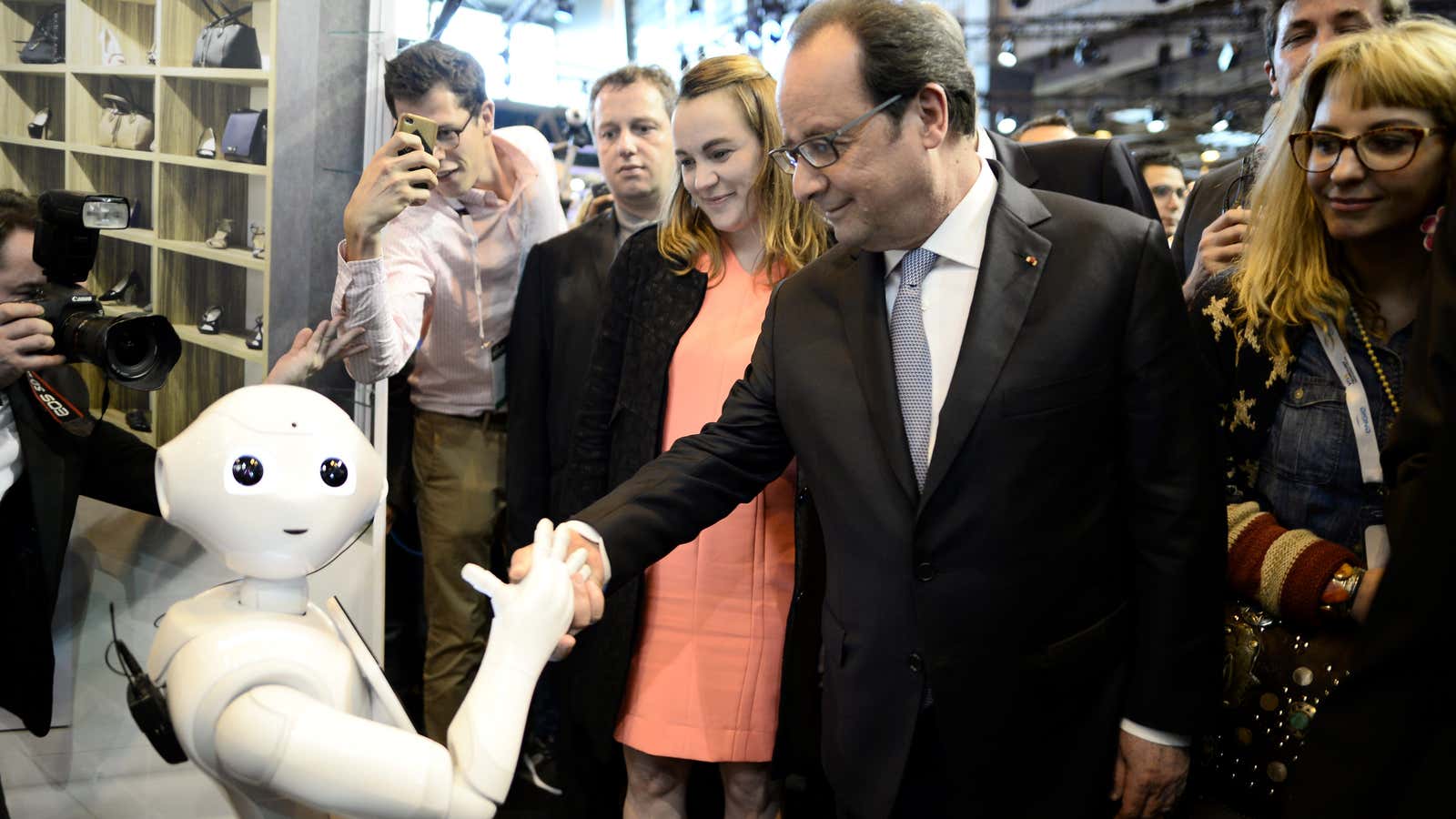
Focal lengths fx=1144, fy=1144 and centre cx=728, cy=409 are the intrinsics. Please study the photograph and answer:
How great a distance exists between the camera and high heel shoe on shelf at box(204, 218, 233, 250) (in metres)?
1.92

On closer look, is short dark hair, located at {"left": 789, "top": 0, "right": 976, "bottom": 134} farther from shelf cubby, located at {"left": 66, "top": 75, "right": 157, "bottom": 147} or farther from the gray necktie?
shelf cubby, located at {"left": 66, "top": 75, "right": 157, "bottom": 147}

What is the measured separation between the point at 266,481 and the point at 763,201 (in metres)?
1.31

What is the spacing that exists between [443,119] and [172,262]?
2.57ft

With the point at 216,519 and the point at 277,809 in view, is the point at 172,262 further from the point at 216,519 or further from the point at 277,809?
the point at 277,809

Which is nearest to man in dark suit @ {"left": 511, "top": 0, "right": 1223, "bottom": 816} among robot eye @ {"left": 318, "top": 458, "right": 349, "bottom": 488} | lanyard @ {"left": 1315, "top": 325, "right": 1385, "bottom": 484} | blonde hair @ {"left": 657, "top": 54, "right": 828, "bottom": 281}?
lanyard @ {"left": 1315, "top": 325, "right": 1385, "bottom": 484}

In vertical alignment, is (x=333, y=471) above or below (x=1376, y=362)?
below

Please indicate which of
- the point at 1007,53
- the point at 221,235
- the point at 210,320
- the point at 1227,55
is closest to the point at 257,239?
the point at 221,235

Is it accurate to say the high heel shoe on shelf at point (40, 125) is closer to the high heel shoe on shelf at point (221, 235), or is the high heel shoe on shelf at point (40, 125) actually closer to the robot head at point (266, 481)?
the high heel shoe on shelf at point (221, 235)

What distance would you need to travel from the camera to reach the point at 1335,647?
160 centimetres

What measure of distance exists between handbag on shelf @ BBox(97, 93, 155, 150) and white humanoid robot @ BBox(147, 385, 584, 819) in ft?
2.26

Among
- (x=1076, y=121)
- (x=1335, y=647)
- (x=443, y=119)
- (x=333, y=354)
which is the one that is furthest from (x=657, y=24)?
(x=1335, y=647)

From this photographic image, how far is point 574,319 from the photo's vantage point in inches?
110

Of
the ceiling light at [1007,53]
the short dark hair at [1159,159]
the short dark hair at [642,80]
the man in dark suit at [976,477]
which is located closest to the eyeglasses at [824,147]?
the man in dark suit at [976,477]

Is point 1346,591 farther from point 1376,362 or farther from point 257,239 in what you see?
point 257,239
